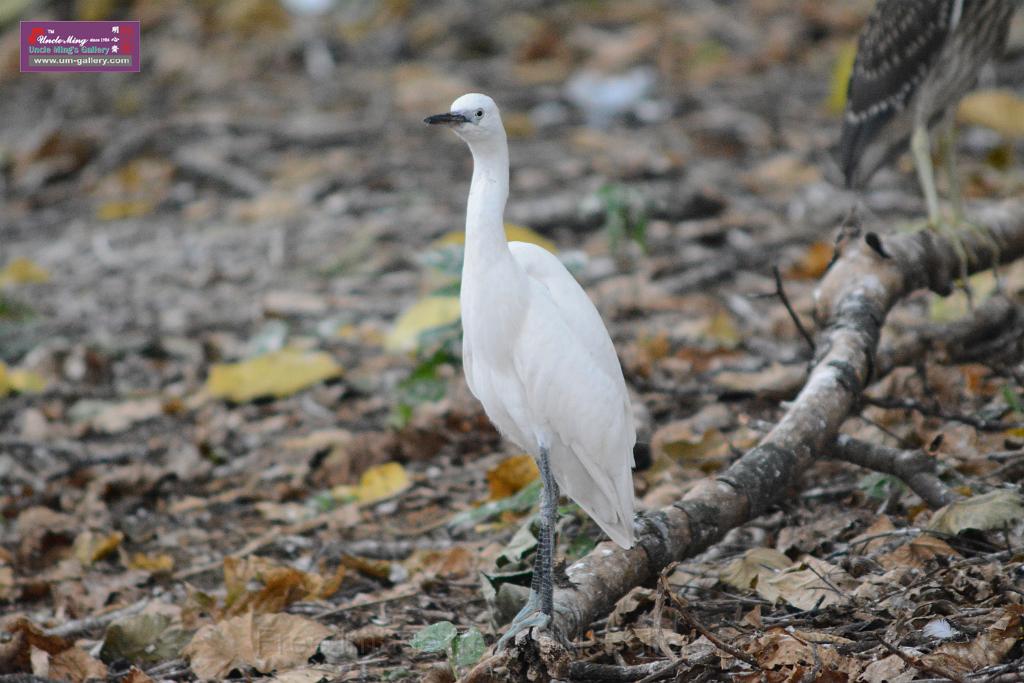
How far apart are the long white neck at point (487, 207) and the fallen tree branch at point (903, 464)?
133cm

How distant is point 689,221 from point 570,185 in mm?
934

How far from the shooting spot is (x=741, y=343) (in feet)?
17.3

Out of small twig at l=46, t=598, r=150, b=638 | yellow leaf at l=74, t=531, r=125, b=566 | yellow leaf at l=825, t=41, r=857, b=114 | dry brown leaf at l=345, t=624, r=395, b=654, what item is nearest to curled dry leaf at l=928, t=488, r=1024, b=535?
dry brown leaf at l=345, t=624, r=395, b=654

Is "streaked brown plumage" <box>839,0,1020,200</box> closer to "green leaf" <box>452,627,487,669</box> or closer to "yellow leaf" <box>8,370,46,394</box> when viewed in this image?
"green leaf" <box>452,627,487,669</box>

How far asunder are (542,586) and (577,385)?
1.72 ft

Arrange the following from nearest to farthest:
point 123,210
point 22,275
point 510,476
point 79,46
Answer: point 510,476, point 79,46, point 22,275, point 123,210

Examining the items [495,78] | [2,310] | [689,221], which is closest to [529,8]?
[495,78]

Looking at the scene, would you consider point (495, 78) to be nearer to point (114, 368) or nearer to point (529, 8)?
point (529, 8)

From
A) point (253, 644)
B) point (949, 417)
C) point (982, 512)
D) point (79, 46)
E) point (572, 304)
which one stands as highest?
point (79, 46)

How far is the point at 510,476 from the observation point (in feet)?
12.9

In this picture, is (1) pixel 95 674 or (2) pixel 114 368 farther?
(2) pixel 114 368

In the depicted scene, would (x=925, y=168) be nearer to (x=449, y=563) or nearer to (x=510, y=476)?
(x=510, y=476)

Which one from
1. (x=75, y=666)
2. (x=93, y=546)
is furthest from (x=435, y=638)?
(x=93, y=546)

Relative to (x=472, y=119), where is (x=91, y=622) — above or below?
below
